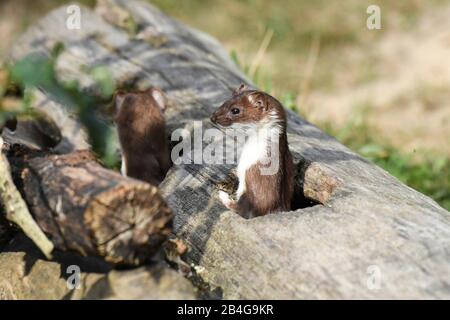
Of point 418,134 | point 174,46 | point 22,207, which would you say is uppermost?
point 174,46

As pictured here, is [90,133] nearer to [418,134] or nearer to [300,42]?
[418,134]

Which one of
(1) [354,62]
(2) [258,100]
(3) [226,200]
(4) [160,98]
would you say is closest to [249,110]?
(2) [258,100]

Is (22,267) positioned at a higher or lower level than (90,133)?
lower

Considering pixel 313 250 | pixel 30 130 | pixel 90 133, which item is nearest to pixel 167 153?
pixel 30 130

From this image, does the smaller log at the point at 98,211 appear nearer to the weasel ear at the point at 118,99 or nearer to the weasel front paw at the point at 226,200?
the weasel front paw at the point at 226,200

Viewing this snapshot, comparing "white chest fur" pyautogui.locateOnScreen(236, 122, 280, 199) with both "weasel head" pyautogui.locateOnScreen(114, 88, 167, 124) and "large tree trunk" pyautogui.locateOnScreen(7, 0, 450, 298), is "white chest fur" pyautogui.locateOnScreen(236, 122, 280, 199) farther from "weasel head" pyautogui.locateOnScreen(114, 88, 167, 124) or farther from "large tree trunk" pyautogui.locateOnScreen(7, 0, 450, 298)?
"weasel head" pyautogui.locateOnScreen(114, 88, 167, 124)

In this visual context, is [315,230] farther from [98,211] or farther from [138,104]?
[138,104]

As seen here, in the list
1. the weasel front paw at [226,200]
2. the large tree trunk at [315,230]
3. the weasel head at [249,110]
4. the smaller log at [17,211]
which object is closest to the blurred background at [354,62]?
the large tree trunk at [315,230]
